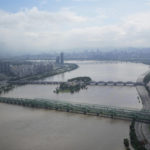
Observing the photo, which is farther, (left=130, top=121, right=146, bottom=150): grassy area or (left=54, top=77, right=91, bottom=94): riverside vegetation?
(left=54, top=77, right=91, bottom=94): riverside vegetation

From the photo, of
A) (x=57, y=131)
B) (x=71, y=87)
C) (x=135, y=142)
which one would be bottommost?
(x=57, y=131)

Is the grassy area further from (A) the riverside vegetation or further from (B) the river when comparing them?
(A) the riverside vegetation

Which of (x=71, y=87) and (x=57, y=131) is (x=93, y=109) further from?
(x=71, y=87)

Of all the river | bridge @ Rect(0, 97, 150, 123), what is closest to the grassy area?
the river

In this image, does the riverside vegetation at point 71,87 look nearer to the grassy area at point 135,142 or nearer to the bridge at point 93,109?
the bridge at point 93,109

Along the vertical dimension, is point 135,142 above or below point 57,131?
above

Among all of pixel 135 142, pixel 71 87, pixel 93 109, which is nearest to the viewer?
pixel 135 142

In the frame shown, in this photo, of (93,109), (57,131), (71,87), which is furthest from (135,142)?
(71,87)

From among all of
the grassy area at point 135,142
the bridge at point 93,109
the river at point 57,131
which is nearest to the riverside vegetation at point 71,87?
the bridge at point 93,109

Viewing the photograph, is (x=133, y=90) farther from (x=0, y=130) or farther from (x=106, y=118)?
(x=0, y=130)
